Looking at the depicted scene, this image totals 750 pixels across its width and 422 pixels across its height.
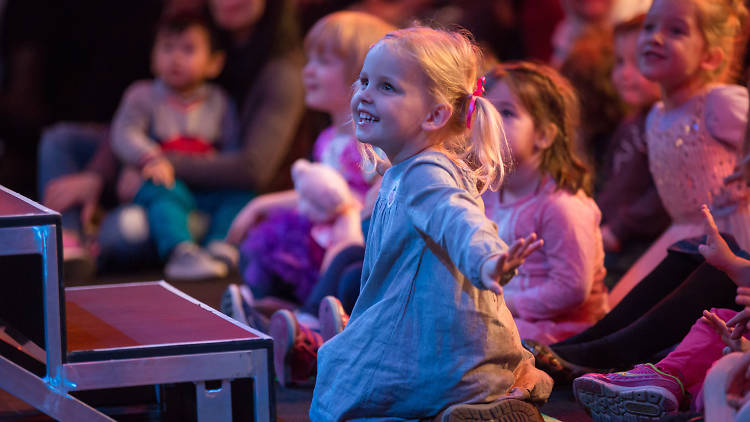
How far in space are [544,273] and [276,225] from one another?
1013 mm

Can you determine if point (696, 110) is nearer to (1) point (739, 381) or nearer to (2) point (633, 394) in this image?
(2) point (633, 394)

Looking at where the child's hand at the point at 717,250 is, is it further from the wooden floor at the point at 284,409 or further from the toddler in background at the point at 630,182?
the toddler in background at the point at 630,182

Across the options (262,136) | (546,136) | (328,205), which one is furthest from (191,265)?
(546,136)

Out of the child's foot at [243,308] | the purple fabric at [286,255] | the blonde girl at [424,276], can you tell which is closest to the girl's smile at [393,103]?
the blonde girl at [424,276]

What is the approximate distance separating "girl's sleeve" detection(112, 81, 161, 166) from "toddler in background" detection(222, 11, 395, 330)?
88 cm

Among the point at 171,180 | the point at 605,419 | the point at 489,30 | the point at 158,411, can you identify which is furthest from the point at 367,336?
the point at 489,30

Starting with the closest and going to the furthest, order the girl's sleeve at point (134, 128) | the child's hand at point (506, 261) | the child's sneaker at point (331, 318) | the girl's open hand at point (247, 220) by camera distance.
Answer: the child's hand at point (506, 261)
the child's sneaker at point (331, 318)
the girl's open hand at point (247, 220)
the girl's sleeve at point (134, 128)

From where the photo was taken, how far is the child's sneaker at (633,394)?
1.86 metres

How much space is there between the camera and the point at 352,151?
3.15 m

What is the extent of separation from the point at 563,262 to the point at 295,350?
0.69 m

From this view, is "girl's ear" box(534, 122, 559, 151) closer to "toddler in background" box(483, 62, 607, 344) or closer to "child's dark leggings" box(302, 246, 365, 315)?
"toddler in background" box(483, 62, 607, 344)

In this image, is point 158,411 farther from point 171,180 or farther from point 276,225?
point 171,180

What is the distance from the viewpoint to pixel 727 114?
259cm

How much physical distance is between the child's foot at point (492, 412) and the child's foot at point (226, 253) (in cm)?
232
